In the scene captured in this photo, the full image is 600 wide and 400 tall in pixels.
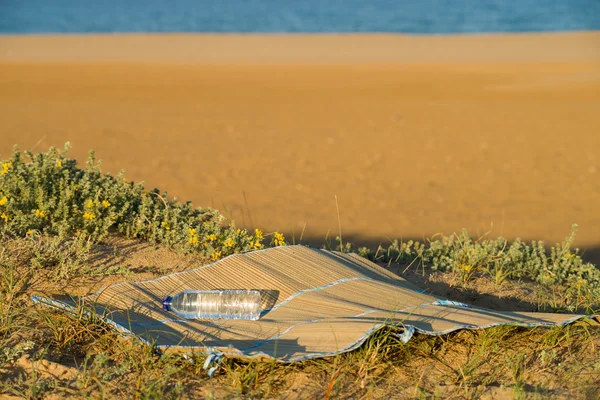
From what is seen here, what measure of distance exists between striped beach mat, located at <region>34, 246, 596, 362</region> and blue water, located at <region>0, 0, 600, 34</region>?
23.8 m

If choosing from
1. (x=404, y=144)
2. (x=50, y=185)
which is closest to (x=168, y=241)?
(x=50, y=185)

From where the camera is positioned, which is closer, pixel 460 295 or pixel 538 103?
pixel 460 295

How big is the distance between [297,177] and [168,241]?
4737 millimetres

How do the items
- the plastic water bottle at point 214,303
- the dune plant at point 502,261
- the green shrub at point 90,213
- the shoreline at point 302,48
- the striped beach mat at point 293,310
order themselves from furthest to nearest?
1. the shoreline at point 302,48
2. the dune plant at point 502,261
3. the green shrub at point 90,213
4. the plastic water bottle at point 214,303
5. the striped beach mat at point 293,310

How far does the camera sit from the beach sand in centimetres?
768

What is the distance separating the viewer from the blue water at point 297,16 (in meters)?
27.4

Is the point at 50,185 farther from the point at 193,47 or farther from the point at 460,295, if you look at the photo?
the point at 193,47

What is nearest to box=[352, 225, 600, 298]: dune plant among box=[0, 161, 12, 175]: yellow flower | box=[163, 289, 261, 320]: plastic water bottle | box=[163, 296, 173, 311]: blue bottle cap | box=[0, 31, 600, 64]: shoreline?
box=[163, 289, 261, 320]: plastic water bottle

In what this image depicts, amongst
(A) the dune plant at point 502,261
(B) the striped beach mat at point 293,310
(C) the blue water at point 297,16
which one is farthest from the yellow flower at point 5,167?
(C) the blue water at point 297,16

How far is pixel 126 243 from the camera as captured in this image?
13.0 ft

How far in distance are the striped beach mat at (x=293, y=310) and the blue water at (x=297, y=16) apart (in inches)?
938

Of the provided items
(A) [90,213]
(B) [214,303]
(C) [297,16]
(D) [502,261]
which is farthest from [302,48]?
(B) [214,303]

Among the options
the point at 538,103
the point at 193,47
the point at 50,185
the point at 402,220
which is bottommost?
the point at 402,220

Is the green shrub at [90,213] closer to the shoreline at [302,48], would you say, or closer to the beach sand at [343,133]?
the beach sand at [343,133]
